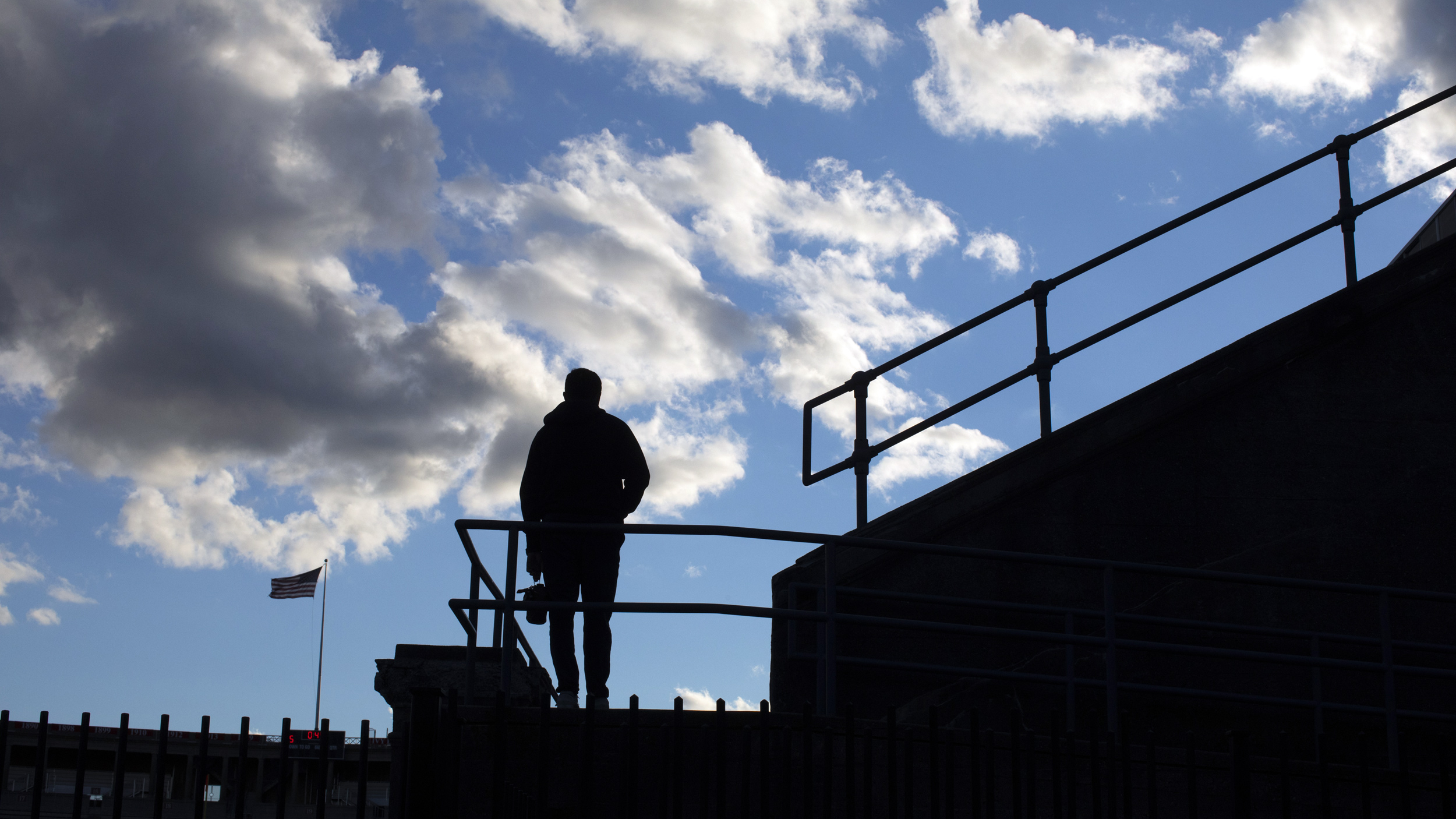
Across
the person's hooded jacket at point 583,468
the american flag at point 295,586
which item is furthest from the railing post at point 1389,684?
the american flag at point 295,586

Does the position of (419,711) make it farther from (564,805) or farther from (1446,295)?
(1446,295)

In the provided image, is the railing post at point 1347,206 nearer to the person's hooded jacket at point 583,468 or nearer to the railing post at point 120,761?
the person's hooded jacket at point 583,468

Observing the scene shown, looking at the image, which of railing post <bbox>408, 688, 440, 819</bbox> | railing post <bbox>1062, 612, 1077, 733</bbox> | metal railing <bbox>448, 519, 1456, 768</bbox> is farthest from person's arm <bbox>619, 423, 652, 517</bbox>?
railing post <bbox>408, 688, 440, 819</bbox>

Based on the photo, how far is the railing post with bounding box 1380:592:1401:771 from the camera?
21.4 feet

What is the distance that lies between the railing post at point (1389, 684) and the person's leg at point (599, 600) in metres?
4.02

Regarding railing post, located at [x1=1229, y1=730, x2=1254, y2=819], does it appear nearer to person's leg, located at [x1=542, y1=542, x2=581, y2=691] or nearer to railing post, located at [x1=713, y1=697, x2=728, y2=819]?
railing post, located at [x1=713, y1=697, x2=728, y2=819]

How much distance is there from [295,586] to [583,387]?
41846 millimetres

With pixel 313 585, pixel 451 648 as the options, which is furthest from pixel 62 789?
pixel 451 648

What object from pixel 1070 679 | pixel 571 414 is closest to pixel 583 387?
pixel 571 414

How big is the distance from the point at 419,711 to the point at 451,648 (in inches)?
102

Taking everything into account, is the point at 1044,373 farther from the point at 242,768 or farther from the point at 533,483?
the point at 242,768

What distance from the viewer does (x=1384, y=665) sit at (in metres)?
6.59

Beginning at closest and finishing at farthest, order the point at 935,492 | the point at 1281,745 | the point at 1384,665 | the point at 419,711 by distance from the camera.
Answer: the point at 419,711 < the point at 1281,745 < the point at 1384,665 < the point at 935,492

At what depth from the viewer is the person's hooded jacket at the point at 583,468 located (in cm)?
623
